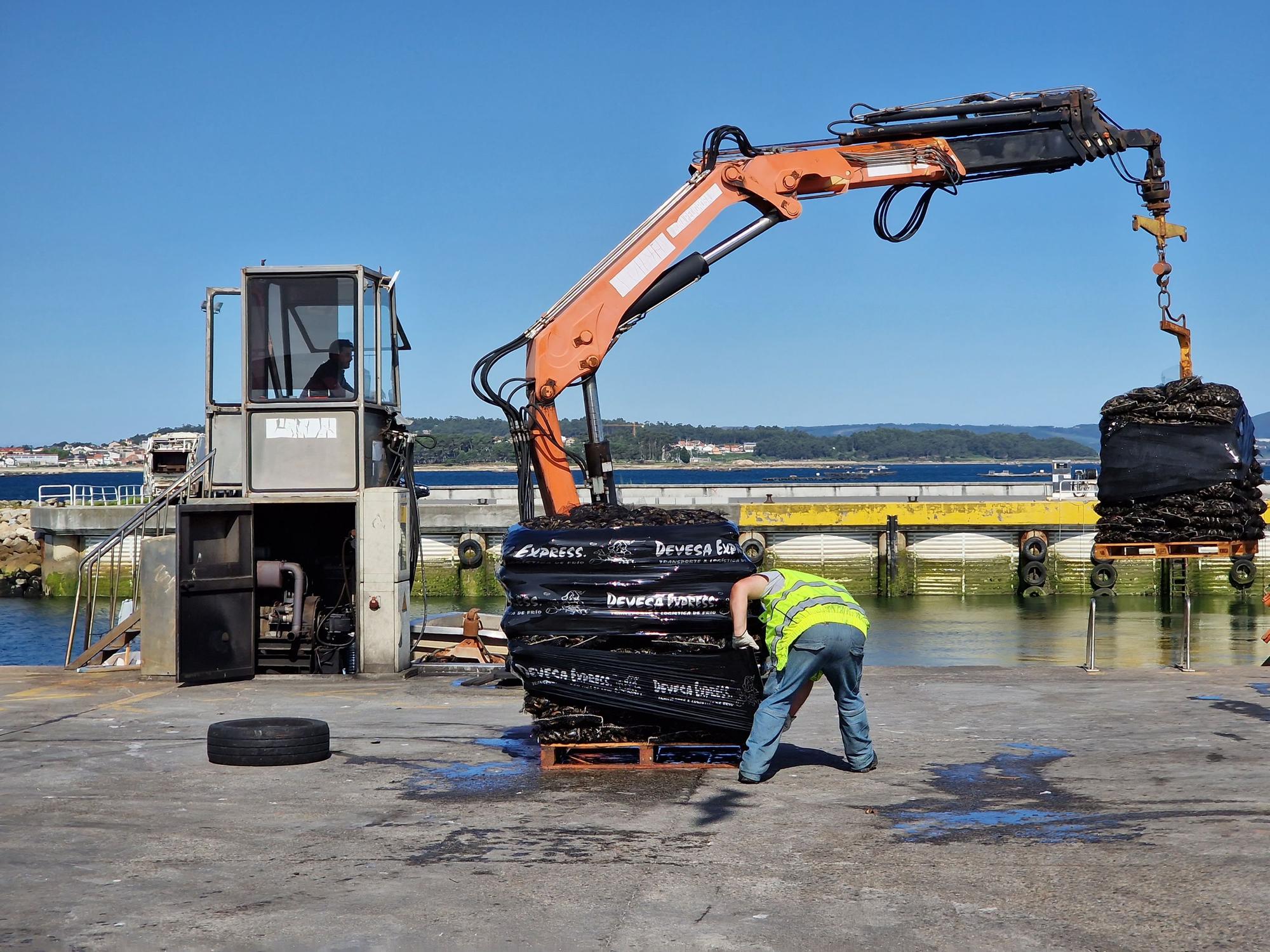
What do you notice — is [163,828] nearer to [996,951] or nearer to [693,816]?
[693,816]

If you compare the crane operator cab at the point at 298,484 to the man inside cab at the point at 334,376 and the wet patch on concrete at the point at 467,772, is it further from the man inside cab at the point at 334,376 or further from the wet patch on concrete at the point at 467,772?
the wet patch on concrete at the point at 467,772

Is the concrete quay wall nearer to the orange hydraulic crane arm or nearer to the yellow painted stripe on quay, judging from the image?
the yellow painted stripe on quay

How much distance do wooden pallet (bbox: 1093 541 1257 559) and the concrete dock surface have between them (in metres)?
1.99

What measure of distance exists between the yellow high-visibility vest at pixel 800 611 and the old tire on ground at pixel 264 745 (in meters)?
3.32

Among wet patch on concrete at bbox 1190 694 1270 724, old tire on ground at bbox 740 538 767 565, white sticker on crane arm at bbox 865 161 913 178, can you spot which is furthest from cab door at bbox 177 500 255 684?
old tire on ground at bbox 740 538 767 565

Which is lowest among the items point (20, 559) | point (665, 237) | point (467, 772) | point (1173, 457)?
point (20, 559)

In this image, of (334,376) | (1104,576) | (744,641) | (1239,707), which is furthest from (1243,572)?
(744,641)

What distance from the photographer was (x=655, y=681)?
874 cm

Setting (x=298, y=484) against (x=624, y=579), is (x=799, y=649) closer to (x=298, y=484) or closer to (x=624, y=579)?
(x=624, y=579)

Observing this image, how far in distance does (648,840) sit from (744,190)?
27.0 feet

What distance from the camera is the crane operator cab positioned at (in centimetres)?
1366

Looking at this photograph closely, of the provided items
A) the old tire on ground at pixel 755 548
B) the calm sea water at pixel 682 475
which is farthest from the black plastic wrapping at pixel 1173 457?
the calm sea water at pixel 682 475

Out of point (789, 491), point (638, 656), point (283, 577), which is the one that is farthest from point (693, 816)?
point (789, 491)

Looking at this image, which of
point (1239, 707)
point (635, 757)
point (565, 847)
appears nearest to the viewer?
point (565, 847)
